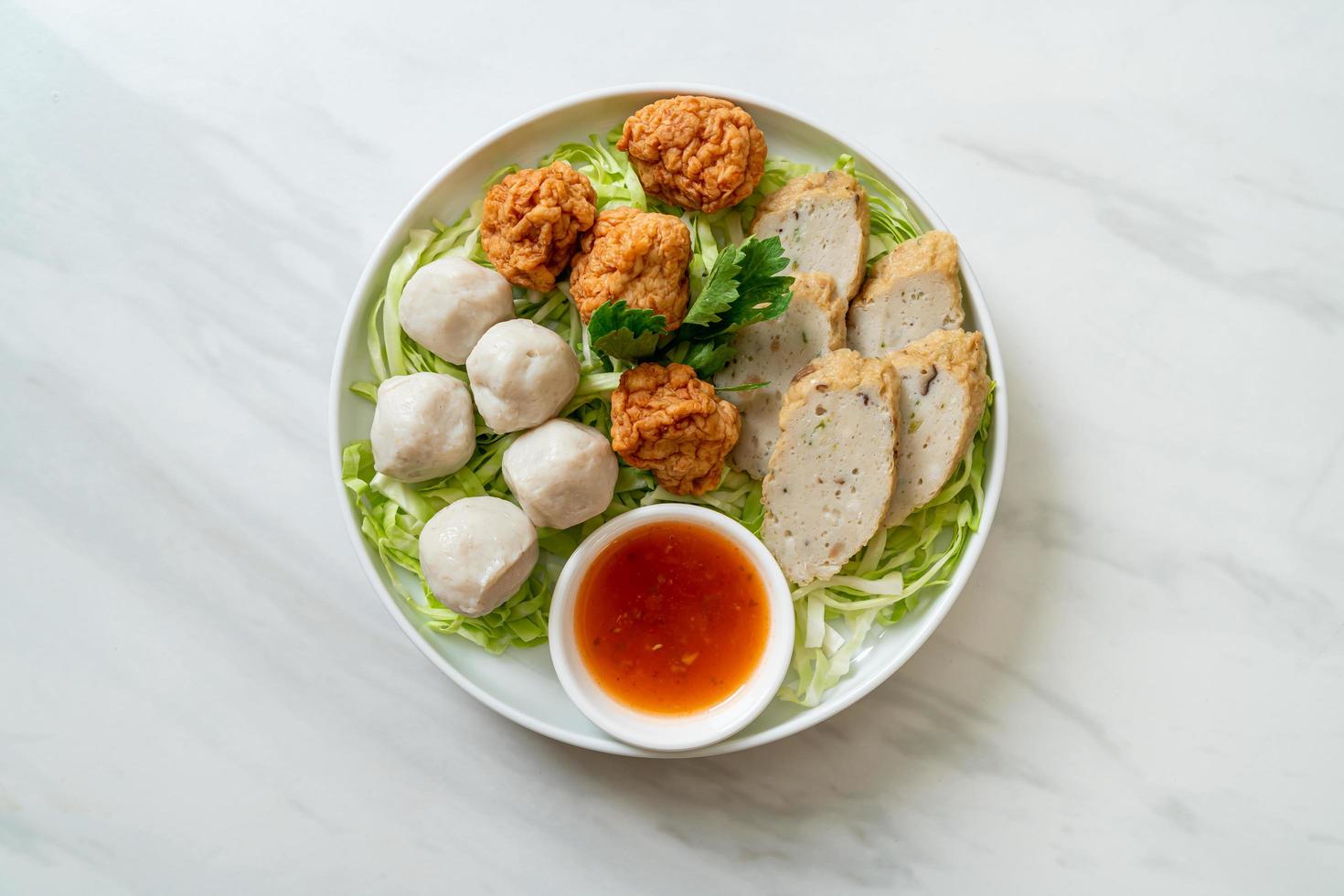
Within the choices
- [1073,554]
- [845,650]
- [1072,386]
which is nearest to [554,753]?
[845,650]

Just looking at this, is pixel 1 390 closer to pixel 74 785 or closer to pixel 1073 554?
pixel 74 785

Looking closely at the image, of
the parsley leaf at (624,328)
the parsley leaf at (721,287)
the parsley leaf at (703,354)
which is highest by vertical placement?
the parsley leaf at (721,287)

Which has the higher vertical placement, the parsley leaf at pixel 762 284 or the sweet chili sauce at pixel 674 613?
the parsley leaf at pixel 762 284

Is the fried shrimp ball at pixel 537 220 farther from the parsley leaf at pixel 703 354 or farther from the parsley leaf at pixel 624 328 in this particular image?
the parsley leaf at pixel 703 354

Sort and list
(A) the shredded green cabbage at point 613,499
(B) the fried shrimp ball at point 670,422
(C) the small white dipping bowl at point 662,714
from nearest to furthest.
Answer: (B) the fried shrimp ball at point 670,422, (C) the small white dipping bowl at point 662,714, (A) the shredded green cabbage at point 613,499

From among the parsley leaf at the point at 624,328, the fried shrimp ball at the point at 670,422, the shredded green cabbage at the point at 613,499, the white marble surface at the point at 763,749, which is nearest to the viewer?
the parsley leaf at the point at 624,328

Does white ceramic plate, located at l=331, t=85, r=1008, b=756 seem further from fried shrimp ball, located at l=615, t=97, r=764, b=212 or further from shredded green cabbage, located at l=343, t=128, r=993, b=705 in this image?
fried shrimp ball, located at l=615, t=97, r=764, b=212

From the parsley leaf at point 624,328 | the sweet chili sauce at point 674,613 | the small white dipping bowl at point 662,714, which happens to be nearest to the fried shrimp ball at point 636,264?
the parsley leaf at point 624,328
